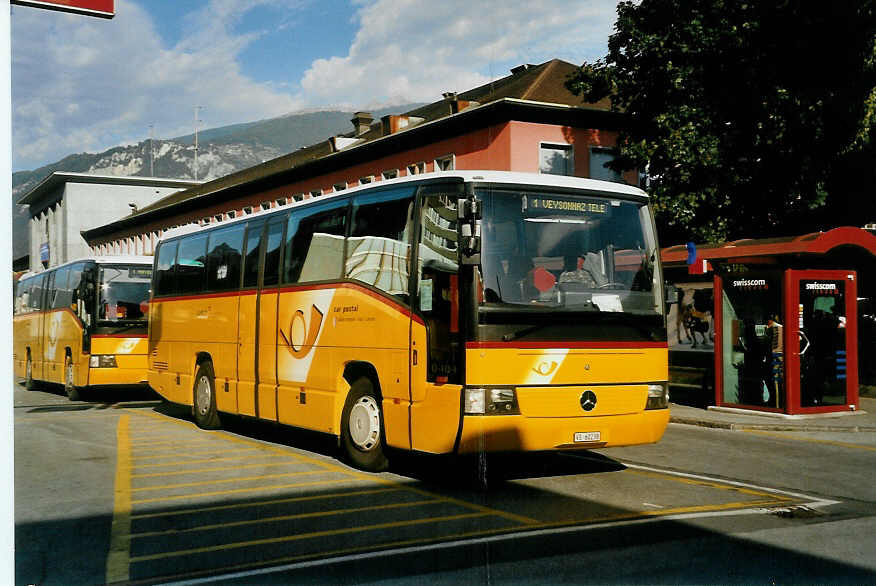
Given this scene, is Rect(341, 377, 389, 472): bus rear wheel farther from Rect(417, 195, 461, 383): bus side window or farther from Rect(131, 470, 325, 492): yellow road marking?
Rect(417, 195, 461, 383): bus side window

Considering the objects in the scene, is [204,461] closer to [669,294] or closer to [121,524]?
[121,524]

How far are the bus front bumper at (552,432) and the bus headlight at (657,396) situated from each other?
0.23 ft

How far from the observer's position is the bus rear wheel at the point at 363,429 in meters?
10.5

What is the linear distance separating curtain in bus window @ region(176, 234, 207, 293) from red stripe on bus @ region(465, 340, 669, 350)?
8.20 meters

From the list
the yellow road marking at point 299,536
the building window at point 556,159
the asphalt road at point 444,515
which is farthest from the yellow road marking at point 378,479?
the building window at point 556,159

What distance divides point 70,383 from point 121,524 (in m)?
16.1

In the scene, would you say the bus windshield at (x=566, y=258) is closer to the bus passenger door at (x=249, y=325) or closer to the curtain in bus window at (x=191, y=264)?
the bus passenger door at (x=249, y=325)

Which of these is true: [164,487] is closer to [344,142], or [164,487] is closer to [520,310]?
Answer: [520,310]

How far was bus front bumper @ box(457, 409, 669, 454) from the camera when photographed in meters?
9.01

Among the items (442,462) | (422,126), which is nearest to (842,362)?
(442,462)

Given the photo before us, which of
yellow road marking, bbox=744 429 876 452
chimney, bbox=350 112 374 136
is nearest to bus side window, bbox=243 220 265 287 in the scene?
yellow road marking, bbox=744 429 876 452

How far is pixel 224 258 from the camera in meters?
15.3

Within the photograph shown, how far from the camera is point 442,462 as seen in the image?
1166cm

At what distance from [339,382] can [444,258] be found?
257cm
